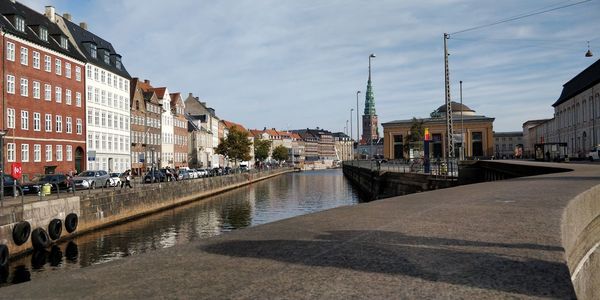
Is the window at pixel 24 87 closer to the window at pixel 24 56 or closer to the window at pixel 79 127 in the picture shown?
the window at pixel 24 56

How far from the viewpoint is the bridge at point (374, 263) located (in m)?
5.22

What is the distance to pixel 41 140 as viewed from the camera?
162 feet

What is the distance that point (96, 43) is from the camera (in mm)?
66312

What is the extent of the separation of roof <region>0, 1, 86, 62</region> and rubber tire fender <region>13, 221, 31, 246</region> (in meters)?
28.5

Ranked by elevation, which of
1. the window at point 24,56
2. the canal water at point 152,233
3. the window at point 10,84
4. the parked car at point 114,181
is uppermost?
the window at point 24,56

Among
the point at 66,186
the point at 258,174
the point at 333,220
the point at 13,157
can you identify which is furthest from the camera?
the point at 258,174

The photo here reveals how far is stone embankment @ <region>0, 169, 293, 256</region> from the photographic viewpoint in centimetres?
2099

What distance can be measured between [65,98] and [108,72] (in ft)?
40.9

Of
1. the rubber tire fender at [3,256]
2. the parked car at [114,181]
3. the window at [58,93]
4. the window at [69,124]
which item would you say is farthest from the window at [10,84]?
the rubber tire fender at [3,256]

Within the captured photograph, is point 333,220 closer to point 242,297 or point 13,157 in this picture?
point 242,297

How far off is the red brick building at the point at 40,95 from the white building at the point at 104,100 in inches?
79.1

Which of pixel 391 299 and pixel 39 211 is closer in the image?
pixel 391 299

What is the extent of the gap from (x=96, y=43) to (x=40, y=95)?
61.6 feet

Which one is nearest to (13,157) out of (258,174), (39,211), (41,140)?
(41,140)
